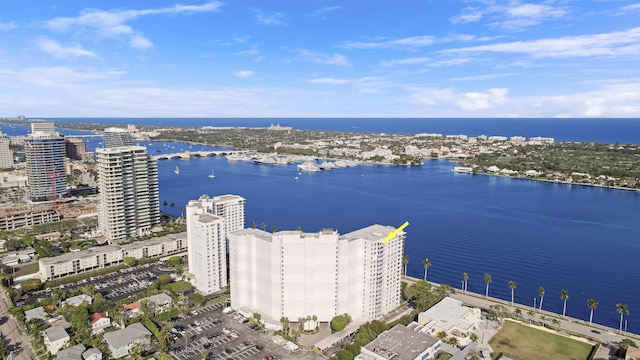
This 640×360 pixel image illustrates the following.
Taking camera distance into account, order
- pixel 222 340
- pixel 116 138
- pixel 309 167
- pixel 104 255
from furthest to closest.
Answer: pixel 309 167
pixel 116 138
pixel 104 255
pixel 222 340

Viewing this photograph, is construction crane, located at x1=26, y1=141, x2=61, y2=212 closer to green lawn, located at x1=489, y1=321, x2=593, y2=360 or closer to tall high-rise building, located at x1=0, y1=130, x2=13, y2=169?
tall high-rise building, located at x1=0, y1=130, x2=13, y2=169

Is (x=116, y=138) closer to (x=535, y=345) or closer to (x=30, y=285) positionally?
(x=30, y=285)

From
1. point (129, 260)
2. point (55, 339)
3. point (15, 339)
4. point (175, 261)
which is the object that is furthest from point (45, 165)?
point (55, 339)

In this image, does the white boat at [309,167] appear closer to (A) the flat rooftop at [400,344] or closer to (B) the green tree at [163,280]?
(B) the green tree at [163,280]

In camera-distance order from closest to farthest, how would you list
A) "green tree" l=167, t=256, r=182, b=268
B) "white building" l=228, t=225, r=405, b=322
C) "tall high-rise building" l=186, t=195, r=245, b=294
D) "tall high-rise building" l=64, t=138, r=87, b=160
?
"white building" l=228, t=225, r=405, b=322, "tall high-rise building" l=186, t=195, r=245, b=294, "green tree" l=167, t=256, r=182, b=268, "tall high-rise building" l=64, t=138, r=87, b=160

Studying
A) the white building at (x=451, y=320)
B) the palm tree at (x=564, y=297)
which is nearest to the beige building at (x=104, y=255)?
the white building at (x=451, y=320)

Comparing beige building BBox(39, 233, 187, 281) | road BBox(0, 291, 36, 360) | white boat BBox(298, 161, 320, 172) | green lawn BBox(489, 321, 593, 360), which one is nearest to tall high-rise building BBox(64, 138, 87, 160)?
white boat BBox(298, 161, 320, 172)

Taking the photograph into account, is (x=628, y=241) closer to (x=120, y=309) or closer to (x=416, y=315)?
(x=416, y=315)
